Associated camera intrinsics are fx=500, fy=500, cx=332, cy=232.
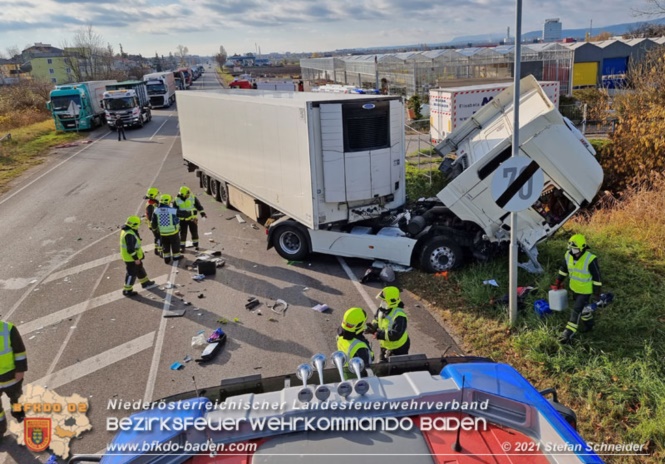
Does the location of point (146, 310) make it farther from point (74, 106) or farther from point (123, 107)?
point (74, 106)

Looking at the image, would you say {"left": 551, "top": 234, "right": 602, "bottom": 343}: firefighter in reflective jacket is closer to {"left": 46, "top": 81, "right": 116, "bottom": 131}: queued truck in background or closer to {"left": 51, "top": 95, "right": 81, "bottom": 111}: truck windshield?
{"left": 46, "top": 81, "right": 116, "bottom": 131}: queued truck in background

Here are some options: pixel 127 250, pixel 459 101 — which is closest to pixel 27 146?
pixel 459 101

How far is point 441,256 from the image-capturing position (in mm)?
9328

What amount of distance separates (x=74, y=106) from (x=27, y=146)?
4.28m

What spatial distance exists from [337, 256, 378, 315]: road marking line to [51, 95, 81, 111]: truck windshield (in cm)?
2645

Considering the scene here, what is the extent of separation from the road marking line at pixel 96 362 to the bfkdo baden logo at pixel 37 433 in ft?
1.92

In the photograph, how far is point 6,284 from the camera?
10.0m

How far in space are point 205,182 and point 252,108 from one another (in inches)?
251

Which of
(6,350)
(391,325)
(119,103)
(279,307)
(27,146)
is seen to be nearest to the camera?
(6,350)

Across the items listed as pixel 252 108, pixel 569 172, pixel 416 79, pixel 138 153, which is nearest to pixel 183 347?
pixel 252 108

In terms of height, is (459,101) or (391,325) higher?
(459,101)

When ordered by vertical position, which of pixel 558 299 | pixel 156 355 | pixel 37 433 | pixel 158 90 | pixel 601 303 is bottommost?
pixel 37 433

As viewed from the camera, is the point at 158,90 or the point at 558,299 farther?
the point at 158,90

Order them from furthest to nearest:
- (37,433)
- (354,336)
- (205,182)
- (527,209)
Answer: (205,182) → (527,209) → (37,433) → (354,336)
